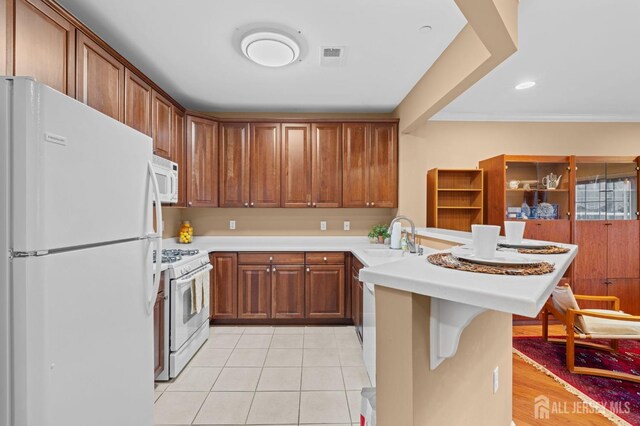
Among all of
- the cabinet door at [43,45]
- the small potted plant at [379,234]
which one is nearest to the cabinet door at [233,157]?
the small potted plant at [379,234]

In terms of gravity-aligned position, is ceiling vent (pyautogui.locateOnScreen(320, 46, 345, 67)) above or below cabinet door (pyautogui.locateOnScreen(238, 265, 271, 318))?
above

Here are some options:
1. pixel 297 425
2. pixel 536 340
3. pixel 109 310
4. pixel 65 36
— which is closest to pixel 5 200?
pixel 109 310

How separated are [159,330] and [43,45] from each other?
194 cm

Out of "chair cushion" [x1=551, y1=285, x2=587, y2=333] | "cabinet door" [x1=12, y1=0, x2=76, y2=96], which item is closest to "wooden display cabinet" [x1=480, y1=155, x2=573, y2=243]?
"chair cushion" [x1=551, y1=285, x2=587, y2=333]

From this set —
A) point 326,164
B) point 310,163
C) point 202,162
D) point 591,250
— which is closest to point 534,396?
point 591,250

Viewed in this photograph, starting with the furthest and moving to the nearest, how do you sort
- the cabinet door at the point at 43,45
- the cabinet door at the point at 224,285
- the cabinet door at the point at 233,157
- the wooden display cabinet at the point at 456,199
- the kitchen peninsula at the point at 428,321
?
the wooden display cabinet at the point at 456,199, the cabinet door at the point at 233,157, the cabinet door at the point at 224,285, the cabinet door at the point at 43,45, the kitchen peninsula at the point at 428,321

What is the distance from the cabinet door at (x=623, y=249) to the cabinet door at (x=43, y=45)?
5305 millimetres

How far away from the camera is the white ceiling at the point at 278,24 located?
1909mm

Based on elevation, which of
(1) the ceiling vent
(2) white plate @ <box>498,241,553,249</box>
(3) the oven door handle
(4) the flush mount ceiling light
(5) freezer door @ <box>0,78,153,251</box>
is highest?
(1) the ceiling vent

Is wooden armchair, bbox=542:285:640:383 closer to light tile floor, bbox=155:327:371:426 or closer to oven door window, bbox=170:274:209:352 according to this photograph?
light tile floor, bbox=155:327:371:426

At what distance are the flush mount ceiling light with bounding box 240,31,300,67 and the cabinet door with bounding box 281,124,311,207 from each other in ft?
3.96

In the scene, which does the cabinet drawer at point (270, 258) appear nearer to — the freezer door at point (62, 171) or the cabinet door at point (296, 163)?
the cabinet door at point (296, 163)

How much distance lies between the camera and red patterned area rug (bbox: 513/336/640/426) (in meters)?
Answer: 2.03

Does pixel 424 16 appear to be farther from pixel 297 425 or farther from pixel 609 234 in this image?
pixel 609 234
